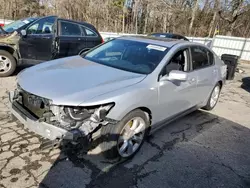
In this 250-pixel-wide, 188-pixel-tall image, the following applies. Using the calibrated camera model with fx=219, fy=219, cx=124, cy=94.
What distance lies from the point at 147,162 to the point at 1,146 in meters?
2.00

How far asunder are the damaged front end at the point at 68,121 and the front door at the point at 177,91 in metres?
0.95

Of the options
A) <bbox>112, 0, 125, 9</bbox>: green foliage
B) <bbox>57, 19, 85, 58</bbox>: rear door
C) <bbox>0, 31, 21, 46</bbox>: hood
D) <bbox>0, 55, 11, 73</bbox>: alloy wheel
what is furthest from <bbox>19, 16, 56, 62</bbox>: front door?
<bbox>112, 0, 125, 9</bbox>: green foliage

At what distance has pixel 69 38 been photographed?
6730 millimetres

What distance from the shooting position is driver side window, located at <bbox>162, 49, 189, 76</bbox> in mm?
3255

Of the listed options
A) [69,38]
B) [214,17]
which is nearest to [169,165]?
[69,38]

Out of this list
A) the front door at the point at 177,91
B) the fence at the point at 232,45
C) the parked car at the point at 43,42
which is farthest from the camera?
the fence at the point at 232,45

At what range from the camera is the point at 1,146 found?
2986 millimetres

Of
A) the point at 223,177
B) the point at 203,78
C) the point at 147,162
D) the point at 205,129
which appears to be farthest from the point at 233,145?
the point at 147,162

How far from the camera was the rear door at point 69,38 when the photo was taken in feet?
21.5

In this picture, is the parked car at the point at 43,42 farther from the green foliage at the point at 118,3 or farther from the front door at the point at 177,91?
the green foliage at the point at 118,3

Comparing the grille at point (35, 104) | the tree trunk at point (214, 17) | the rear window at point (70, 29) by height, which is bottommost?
the grille at point (35, 104)

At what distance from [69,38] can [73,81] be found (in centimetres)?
445

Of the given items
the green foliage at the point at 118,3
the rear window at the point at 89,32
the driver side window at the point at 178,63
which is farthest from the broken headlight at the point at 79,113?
the green foliage at the point at 118,3

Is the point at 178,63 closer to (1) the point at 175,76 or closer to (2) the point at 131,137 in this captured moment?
(1) the point at 175,76
